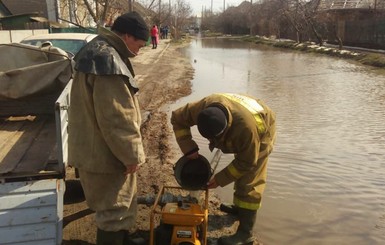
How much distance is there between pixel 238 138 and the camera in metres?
3.62

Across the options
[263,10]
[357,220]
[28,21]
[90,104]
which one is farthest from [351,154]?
[263,10]

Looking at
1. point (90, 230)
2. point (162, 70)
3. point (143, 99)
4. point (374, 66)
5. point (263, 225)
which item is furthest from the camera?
point (374, 66)

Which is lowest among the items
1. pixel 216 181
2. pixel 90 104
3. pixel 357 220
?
pixel 357 220

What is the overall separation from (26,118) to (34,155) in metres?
1.68

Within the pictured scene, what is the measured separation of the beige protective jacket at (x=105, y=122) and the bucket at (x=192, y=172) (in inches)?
24.8

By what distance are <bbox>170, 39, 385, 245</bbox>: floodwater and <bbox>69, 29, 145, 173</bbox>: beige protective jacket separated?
7.10 feet

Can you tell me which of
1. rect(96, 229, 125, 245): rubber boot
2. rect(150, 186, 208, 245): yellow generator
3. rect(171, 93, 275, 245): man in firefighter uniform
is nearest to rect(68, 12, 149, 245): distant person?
rect(96, 229, 125, 245): rubber boot

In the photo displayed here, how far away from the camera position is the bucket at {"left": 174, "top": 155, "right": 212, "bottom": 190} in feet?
12.3

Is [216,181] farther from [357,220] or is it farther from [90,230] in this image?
[357,220]

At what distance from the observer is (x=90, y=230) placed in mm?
4273

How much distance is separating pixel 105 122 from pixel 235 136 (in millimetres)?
1135

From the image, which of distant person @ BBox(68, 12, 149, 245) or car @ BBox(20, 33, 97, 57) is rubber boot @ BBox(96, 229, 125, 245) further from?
car @ BBox(20, 33, 97, 57)

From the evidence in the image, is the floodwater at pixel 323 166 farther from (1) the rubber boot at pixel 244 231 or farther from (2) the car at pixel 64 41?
(2) the car at pixel 64 41

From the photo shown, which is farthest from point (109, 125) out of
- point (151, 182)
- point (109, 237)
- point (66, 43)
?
point (66, 43)
